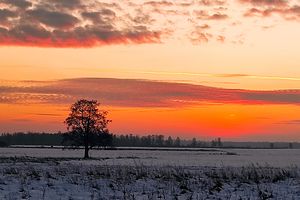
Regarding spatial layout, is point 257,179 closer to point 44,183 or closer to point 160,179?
point 160,179

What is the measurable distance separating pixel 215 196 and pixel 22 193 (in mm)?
5759

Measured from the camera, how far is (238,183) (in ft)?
62.7

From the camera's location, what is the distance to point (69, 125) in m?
82.1

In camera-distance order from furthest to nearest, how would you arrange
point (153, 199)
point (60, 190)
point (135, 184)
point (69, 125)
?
point (69, 125), point (135, 184), point (60, 190), point (153, 199)

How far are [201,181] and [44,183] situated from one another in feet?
19.0

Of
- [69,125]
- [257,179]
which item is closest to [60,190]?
[257,179]

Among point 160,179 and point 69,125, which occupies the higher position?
point 69,125

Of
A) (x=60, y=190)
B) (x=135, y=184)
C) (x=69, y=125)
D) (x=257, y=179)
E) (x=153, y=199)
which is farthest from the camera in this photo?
(x=69, y=125)

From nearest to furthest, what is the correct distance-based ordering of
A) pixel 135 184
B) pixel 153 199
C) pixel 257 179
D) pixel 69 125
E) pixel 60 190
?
pixel 153 199
pixel 60 190
pixel 135 184
pixel 257 179
pixel 69 125

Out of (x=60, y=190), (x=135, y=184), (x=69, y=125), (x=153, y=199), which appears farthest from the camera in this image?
(x=69, y=125)

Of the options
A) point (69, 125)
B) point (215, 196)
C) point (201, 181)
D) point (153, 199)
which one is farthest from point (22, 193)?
point (69, 125)

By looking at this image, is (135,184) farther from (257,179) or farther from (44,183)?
(257,179)

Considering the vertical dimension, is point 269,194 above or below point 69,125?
below

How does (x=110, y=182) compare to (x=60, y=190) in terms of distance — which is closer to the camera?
(x=60, y=190)
